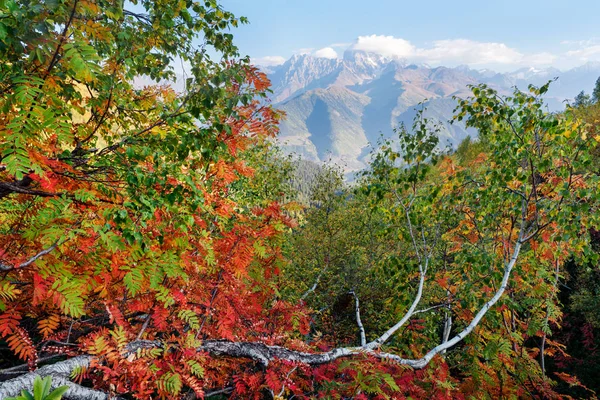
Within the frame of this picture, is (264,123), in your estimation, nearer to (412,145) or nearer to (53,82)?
(53,82)

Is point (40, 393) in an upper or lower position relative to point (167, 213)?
lower

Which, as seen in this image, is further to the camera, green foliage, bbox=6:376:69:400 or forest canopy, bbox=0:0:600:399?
forest canopy, bbox=0:0:600:399

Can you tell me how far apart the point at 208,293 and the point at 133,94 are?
378 cm

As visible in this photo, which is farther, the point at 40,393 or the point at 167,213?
the point at 167,213

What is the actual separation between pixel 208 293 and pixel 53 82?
3.54 m

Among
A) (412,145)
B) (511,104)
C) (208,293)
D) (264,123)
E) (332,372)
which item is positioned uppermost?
(511,104)

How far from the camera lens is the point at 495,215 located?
7305 mm

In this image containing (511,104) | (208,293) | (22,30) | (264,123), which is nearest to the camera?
(22,30)

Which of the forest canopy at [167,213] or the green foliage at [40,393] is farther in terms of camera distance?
the forest canopy at [167,213]

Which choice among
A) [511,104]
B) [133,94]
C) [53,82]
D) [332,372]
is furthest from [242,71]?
[511,104]

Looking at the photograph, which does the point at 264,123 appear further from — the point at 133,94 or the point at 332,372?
the point at 332,372

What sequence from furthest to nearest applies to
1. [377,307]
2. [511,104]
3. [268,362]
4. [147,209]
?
[377,307] < [511,104] < [268,362] < [147,209]

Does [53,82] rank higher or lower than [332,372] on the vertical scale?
higher

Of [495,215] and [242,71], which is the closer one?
[242,71]
